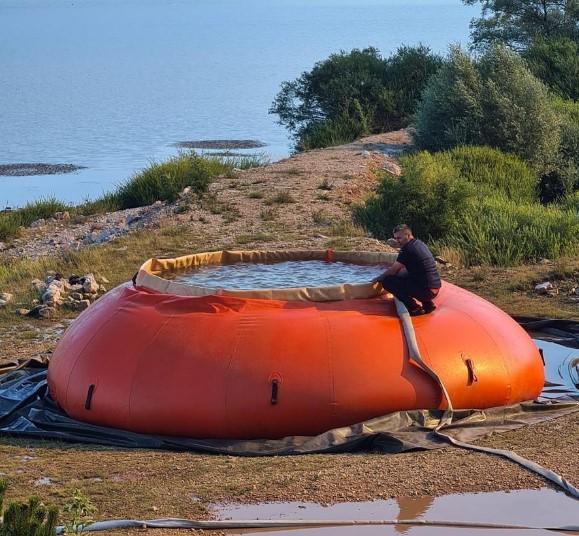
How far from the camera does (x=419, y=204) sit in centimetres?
1923

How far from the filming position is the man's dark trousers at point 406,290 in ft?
34.1

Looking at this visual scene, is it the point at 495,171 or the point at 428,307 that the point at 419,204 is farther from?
the point at 428,307

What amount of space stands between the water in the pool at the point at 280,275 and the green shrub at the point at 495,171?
1069cm

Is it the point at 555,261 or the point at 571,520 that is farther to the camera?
the point at 555,261

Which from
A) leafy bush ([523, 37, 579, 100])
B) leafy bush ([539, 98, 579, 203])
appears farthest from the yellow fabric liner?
leafy bush ([523, 37, 579, 100])

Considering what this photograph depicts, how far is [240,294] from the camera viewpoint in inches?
405

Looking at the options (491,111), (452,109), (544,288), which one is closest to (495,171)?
(491,111)

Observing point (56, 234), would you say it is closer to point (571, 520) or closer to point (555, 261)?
point (555, 261)

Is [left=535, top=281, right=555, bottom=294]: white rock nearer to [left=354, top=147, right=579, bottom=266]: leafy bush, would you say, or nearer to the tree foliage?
[left=354, top=147, right=579, bottom=266]: leafy bush

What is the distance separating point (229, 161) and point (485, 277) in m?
11.7

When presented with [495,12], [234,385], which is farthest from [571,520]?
[495,12]

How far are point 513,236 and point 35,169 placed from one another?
24.4m

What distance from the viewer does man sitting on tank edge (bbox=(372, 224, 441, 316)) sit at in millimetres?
10383

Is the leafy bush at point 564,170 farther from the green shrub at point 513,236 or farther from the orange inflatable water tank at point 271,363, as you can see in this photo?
the orange inflatable water tank at point 271,363
